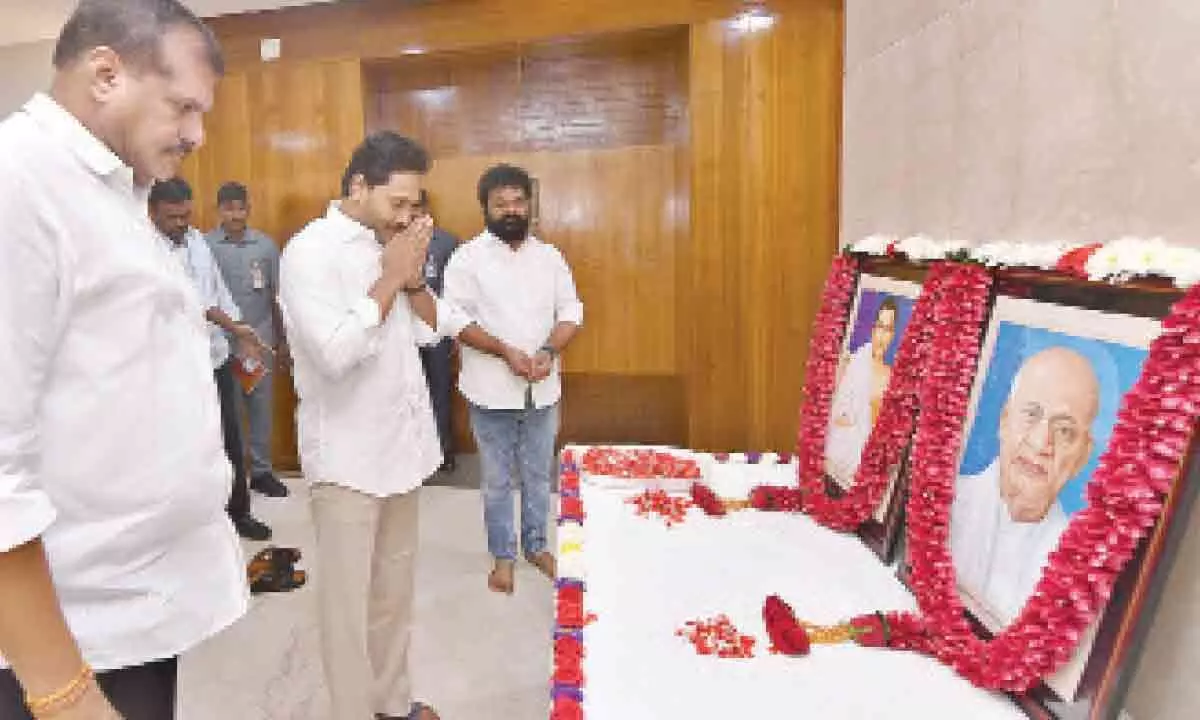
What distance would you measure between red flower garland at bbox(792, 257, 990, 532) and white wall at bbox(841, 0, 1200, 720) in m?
0.18

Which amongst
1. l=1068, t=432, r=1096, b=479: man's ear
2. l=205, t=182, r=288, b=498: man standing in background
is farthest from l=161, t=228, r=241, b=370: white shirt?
l=1068, t=432, r=1096, b=479: man's ear

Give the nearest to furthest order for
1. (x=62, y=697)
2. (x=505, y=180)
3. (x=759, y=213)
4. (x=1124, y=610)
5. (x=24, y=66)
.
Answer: (x=62, y=697) < (x=1124, y=610) < (x=505, y=180) < (x=759, y=213) < (x=24, y=66)

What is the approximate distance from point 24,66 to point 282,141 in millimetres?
2243

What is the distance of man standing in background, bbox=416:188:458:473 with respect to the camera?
4.36m

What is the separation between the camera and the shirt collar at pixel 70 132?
855mm

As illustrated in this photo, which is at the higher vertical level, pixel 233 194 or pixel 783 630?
pixel 233 194

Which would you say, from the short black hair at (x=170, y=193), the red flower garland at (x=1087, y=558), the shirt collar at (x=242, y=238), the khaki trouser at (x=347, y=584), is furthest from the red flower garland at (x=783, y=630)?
the shirt collar at (x=242, y=238)

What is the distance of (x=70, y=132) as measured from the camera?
2.81 feet

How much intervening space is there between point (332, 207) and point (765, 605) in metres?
1.34

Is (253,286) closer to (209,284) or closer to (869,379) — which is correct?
(209,284)

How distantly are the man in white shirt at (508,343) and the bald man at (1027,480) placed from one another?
184 centimetres

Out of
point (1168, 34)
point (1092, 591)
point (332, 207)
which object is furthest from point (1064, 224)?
point (332, 207)

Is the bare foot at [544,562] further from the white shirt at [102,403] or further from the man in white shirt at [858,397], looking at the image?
the white shirt at [102,403]

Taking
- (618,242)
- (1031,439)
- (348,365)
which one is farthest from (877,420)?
(618,242)
